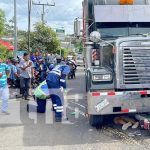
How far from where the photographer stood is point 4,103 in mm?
9750

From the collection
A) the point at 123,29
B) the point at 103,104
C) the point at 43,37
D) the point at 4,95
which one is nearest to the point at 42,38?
the point at 43,37

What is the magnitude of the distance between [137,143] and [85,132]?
134 centimetres

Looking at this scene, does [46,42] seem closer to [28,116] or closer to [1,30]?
[1,30]

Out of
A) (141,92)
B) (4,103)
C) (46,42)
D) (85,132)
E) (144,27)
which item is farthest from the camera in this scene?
(46,42)

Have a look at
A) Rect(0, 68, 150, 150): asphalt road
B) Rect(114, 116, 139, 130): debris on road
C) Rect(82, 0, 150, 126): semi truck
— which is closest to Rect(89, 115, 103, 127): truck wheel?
Rect(82, 0, 150, 126): semi truck

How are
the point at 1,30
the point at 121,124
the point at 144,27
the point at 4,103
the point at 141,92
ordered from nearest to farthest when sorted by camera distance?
the point at 141,92 → the point at 121,124 → the point at 144,27 → the point at 4,103 → the point at 1,30

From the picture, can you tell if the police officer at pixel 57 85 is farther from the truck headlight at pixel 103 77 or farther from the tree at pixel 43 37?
the tree at pixel 43 37

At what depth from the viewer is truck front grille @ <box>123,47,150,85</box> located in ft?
23.0

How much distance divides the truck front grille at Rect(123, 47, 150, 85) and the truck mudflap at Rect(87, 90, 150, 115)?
0.79ft

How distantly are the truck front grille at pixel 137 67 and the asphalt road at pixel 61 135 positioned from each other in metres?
1.08


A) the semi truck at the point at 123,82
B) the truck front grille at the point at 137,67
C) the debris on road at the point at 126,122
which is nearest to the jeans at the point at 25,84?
the debris on road at the point at 126,122

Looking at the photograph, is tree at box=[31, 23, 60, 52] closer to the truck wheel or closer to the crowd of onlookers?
the crowd of onlookers

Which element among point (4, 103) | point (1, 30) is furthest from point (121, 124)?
point (1, 30)

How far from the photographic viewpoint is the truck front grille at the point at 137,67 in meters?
7.01
